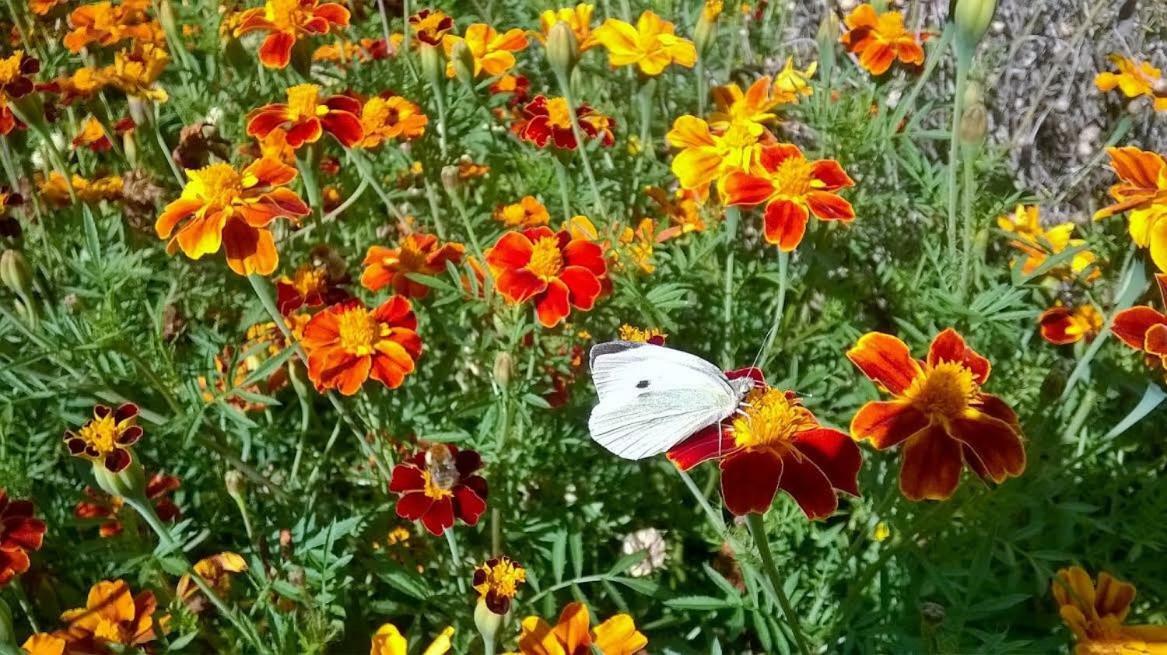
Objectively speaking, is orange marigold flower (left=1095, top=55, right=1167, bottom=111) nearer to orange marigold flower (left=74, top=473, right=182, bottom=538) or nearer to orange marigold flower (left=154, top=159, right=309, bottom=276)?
orange marigold flower (left=154, top=159, right=309, bottom=276)

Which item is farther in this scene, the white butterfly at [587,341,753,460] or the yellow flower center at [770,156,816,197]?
the yellow flower center at [770,156,816,197]

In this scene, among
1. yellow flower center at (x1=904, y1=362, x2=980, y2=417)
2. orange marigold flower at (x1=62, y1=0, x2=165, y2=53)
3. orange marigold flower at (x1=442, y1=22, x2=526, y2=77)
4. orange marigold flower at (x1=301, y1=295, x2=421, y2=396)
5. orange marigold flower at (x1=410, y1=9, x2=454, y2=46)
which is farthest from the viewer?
orange marigold flower at (x1=62, y1=0, x2=165, y2=53)

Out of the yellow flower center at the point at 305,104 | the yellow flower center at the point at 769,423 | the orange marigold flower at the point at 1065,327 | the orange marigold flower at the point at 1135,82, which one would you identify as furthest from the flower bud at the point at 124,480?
the orange marigold flower at the point at 1135,82

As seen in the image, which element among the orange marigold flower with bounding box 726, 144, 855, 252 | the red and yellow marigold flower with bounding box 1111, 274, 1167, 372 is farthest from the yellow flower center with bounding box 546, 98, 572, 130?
the red and yellow marigold flower with bounding box 1111, 274, 1167, 372

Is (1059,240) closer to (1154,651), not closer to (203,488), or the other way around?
(1154,651)

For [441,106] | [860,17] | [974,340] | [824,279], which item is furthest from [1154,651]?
[441,106]

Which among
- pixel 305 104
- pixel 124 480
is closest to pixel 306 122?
pixel 305 104
